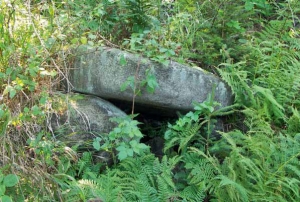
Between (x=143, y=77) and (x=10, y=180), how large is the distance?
5.07 feet

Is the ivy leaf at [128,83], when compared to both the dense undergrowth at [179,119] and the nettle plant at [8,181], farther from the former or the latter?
the nettle plant at [8,181]

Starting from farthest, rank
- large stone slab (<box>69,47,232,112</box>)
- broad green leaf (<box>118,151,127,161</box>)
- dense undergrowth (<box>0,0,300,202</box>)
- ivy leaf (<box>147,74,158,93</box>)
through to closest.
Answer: large stone slab (<box>69,47,232,112</box>) → ivy leaf (<box>147,74,158,93</box>) → broad green leaf (<box>118,151,127,161</box>) → dense undergrowth (<box>0,0,300,202</box>)

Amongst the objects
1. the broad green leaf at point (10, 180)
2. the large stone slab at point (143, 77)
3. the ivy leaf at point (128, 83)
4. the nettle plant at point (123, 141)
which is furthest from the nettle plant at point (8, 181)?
the large stone slab at point (143, 77)

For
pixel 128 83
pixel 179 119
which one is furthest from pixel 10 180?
pixel 179 119

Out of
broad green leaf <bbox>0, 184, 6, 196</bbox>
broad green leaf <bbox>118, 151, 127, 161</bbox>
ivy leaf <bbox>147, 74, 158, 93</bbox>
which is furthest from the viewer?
ivy leaf <bbox>147, 74, 158, 93</bbox>

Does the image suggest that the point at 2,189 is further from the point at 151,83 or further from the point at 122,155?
the point at 151,83

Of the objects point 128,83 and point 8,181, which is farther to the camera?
point 128,83

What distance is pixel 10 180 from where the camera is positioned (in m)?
2.70

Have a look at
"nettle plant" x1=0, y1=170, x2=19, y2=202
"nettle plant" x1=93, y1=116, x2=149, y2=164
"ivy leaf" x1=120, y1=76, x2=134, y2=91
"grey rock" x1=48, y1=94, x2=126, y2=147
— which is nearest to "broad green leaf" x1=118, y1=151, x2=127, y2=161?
"nettle plant" x1=93, y1=116, x2=149, y2=164

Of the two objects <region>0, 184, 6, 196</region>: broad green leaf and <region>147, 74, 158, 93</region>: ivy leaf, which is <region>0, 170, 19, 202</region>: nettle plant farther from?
<region>147, 74, 158, 93</region>: ivy leaf

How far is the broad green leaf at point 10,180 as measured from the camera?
268 cm

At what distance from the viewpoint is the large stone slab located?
382 centimetres

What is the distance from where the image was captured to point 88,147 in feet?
12.1

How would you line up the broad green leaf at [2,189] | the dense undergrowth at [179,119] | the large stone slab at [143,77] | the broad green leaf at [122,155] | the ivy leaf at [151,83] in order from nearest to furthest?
the broad green leaf at [2,189] < the dense undergrowth at [179,119] < the broad green leaf at [122,155] < the ivy leaf at [151,83] < the large stone slab at [143,77]
